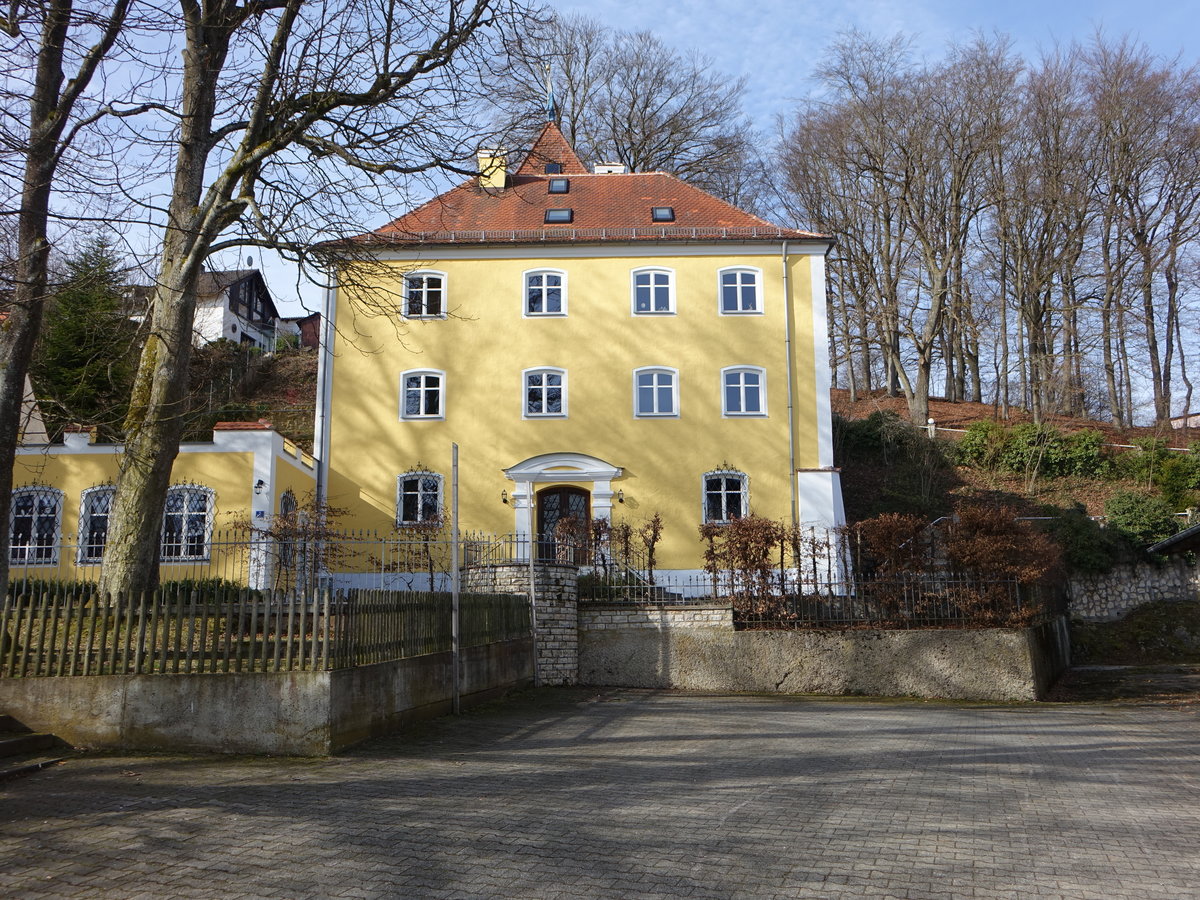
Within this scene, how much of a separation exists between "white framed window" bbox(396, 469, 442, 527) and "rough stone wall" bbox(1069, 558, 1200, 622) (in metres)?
17.1

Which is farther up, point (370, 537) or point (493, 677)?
point (370, 537)

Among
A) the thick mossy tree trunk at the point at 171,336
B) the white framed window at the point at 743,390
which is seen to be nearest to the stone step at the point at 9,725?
the thick mossy tree trunk at the point at 171,336

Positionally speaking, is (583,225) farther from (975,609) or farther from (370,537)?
(975,609)

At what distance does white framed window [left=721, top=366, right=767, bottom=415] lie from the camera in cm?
2612

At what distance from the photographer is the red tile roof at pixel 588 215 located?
2669cm

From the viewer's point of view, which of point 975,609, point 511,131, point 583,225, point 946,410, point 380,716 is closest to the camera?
point 380,716

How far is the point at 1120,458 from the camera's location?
1244 inches

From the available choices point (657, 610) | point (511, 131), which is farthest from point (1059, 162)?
point (511, 131)

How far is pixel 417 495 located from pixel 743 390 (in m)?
8.87

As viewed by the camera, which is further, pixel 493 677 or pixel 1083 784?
pixel 493 677

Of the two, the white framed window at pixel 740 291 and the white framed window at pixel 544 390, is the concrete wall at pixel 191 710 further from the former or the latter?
the white framed window at pixel 740 291

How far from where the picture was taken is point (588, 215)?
92.9ft

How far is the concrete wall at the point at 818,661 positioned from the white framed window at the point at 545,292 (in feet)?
38.8

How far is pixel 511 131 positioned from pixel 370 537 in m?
14.4
